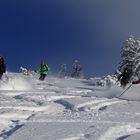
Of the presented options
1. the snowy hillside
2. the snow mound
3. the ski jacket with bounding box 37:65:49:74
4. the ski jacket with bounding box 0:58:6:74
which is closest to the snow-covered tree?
the ski jacket with bounding box 37:65:49:74

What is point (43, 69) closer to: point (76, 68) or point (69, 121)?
point (69, 121)

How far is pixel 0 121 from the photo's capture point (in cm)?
1129

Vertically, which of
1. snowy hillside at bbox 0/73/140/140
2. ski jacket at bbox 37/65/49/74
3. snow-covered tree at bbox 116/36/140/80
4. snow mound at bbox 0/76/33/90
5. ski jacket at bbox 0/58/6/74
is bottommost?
snowy hillside at bbox 0/73/140/140

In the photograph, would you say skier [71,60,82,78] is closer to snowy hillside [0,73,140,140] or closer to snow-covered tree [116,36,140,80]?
snow-covered tree [116,36,140,80]

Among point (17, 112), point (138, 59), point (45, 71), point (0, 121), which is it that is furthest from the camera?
point (138, 59)

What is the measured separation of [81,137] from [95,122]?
1564 millimetres

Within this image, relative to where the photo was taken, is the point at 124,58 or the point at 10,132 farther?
the point at 124,58

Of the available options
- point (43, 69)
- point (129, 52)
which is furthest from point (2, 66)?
point (129, 52)

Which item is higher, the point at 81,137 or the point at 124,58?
the point at 124,58

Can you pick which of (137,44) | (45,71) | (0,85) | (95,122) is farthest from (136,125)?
(137,44)

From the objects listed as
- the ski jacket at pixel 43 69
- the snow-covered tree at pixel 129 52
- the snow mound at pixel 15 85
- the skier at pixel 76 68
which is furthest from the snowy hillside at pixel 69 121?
the skier at pixel 76 68

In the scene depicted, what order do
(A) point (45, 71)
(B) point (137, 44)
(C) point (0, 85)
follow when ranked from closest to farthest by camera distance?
(C) point (0, 85) < (A) point (45, 71) < (B) point (137, 44)

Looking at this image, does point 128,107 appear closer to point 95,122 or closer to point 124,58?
point 95,122

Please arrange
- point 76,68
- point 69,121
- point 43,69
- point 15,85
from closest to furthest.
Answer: point 69,121
point 15,85
point 43,69
point 76,68
